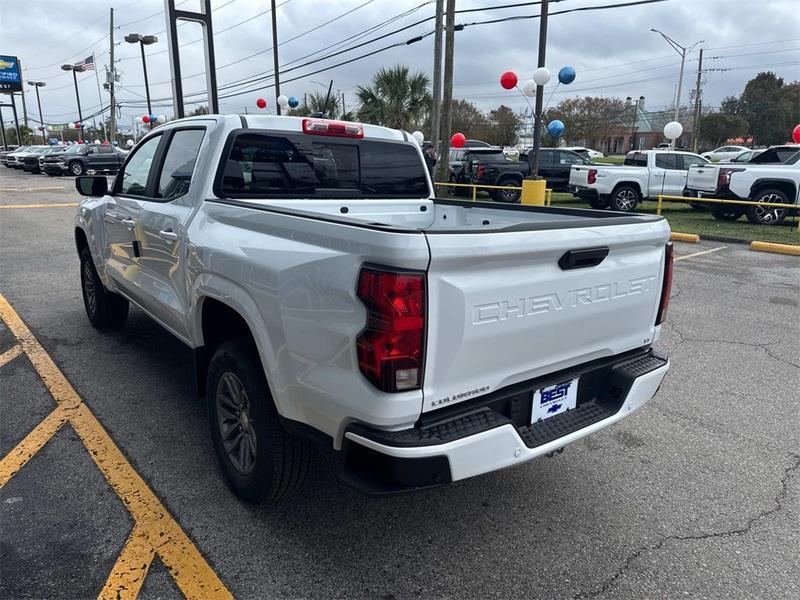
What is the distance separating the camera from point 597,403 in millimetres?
2746

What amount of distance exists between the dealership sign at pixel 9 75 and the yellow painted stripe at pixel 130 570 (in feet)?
237

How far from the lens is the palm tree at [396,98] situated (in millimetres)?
26422

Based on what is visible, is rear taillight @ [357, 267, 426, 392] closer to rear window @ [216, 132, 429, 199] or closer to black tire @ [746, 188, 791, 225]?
rear window @ [216, 132, 429, 199]

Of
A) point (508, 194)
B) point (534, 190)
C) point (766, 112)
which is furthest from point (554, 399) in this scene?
point (766, 112)

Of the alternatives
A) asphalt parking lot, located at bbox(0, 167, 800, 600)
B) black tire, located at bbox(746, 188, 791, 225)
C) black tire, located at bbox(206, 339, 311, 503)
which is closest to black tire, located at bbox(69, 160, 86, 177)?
asphalt parking lot, located at bbox(0, 167, 800, 600)

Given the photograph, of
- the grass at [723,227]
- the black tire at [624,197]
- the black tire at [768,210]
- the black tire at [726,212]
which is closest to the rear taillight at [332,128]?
the grass at [723,227]

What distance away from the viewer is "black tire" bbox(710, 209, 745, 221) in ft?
47.9

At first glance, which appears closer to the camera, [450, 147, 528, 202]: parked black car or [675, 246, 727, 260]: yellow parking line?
[675, 246, 727, 260]: yellow parking line

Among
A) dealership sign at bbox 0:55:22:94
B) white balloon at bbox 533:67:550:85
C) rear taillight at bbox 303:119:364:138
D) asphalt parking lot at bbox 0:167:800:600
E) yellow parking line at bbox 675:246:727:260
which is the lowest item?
asphalt parking lot at bbox 0:167:800:600

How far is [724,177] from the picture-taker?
14.2 meters

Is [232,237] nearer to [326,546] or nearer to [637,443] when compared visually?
[326,546]

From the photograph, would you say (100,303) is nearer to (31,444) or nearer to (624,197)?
(31,444)

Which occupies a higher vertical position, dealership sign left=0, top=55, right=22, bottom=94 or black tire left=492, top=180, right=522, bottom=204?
dealership sign left=0, top=55, right=22, bottom=94

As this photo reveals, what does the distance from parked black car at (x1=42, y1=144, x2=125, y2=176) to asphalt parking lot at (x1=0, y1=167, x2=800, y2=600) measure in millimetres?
30743
